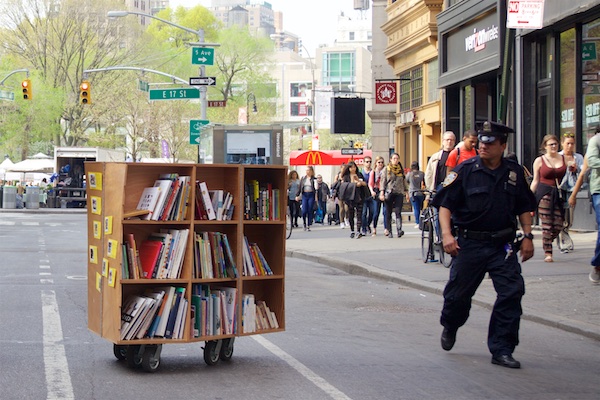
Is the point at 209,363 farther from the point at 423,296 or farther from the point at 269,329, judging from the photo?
the point at 423,296

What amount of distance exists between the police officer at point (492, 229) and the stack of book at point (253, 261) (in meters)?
1.45

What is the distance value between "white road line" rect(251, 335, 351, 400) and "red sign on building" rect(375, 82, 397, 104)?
3103cm

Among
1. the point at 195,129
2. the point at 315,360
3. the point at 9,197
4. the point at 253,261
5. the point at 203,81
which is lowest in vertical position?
the point at 315,360

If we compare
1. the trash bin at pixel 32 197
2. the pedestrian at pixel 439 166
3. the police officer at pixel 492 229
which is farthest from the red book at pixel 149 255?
the trash bin at pixel 32 197

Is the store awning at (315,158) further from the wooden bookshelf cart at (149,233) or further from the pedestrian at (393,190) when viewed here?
the wooden bookshelf cart at (149,233)

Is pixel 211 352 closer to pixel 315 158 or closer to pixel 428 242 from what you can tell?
pixel 428 242

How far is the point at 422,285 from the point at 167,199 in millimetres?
7065

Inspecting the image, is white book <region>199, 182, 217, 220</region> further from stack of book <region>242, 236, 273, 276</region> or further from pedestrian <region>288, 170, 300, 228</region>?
pedestrian <region>288, 170, 300, 228</region>

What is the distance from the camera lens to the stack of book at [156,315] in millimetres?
7730

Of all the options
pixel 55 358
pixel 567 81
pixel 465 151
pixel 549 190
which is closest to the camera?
pixel 55 358

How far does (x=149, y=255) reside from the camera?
26.0 ft

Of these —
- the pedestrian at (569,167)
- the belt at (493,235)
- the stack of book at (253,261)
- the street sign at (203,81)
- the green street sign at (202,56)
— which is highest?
the green street sign at (202,56)

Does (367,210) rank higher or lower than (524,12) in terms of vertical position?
lower

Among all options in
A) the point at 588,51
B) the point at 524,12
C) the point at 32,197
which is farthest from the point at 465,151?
the point at 32,197
